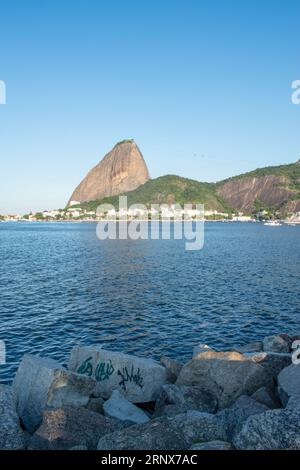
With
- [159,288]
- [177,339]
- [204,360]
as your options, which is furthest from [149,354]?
[159,288]

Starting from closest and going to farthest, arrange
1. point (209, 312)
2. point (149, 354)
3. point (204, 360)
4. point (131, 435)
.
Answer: point (131, 435), point (204, 360), point (149, 354), point (209, 312)

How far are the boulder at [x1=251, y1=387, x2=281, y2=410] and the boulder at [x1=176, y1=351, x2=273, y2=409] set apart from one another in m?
0.85

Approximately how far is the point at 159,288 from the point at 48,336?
2077cm

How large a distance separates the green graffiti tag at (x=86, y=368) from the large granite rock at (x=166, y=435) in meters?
7.29

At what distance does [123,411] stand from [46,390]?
8.81 ft

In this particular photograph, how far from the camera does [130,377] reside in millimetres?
16531

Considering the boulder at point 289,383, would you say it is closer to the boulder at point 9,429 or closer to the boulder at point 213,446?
the boulder at point 213,446

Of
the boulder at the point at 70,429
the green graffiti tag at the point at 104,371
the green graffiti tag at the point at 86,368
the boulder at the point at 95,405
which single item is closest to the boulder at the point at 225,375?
the green graffiti tag at the point at 104,371

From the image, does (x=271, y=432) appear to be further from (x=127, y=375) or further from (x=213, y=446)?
(x=127, y=375)

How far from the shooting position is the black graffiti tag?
53.8 feet

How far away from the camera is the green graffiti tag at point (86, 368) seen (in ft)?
57.0
